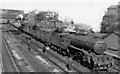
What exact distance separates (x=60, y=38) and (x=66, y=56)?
2926 mm

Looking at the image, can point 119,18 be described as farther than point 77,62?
Yes

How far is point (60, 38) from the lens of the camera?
26.2 metres

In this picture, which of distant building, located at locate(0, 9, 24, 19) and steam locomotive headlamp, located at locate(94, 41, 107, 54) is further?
distant building, located at locate(0, 9, 24, 19)

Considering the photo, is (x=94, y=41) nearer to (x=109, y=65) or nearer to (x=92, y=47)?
(x=92, y=47)

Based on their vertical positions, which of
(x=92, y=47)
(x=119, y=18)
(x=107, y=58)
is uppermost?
(x=119, y=18)

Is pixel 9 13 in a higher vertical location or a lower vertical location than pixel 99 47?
higher

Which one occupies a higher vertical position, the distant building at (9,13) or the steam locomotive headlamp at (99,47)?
the distant building at (9,13)

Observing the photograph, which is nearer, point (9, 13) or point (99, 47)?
point (99, 47)

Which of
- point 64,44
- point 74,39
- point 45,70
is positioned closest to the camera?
point 45,70

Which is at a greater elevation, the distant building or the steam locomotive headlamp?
the distant building

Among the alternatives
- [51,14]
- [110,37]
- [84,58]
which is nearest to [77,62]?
[84,58]

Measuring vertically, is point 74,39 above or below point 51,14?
below

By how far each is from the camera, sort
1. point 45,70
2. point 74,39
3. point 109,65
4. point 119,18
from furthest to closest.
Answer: point 119,18
point 74,39
point 45,70
point 109,65

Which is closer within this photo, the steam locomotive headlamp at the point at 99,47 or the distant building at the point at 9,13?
the steam locomotive headlamp at the point at 99,47
